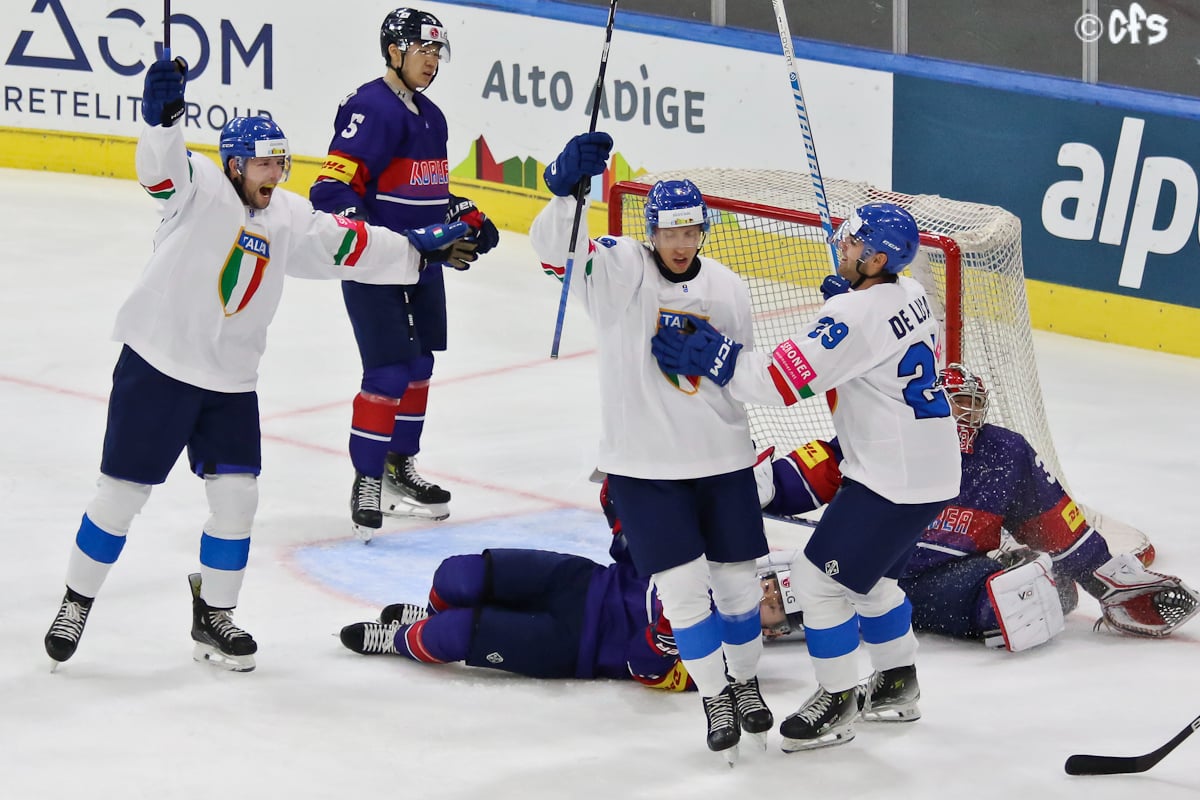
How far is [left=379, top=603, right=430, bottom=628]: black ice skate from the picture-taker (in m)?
4.90

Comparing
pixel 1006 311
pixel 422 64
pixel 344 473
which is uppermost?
pixel 422 64

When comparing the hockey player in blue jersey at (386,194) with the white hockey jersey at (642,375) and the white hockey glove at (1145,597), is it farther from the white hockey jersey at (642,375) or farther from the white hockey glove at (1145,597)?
the white hockey glove at (1145,597)

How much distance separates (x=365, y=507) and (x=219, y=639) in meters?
1.15

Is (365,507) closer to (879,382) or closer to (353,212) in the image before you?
(353,212)

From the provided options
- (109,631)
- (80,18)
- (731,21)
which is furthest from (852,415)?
(80,18)

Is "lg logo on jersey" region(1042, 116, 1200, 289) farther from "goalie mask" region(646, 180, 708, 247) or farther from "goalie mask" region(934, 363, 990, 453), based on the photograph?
"goalie mask" region(646, 180, 708, 247)

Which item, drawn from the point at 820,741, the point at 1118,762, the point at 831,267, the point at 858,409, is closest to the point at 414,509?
the point at 831,267

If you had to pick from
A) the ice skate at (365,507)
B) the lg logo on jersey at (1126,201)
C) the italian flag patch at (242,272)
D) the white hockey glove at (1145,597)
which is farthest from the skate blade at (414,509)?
the lg logo on jersey at (1126,201)

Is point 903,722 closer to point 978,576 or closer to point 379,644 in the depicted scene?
point 978,576

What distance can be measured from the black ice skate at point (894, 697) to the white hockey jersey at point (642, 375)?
64 centimetres

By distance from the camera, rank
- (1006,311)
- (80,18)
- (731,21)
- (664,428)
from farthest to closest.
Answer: (80,18), (731,21), (1006,311), (664,428)

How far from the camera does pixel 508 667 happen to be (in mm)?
4680

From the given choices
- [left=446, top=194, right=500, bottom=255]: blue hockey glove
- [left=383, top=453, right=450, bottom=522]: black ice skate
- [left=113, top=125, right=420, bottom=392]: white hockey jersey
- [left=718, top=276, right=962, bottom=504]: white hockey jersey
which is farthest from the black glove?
[left=718, top=276, right=962, bottom=504]: white hockey jersey

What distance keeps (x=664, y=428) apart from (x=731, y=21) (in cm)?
542
